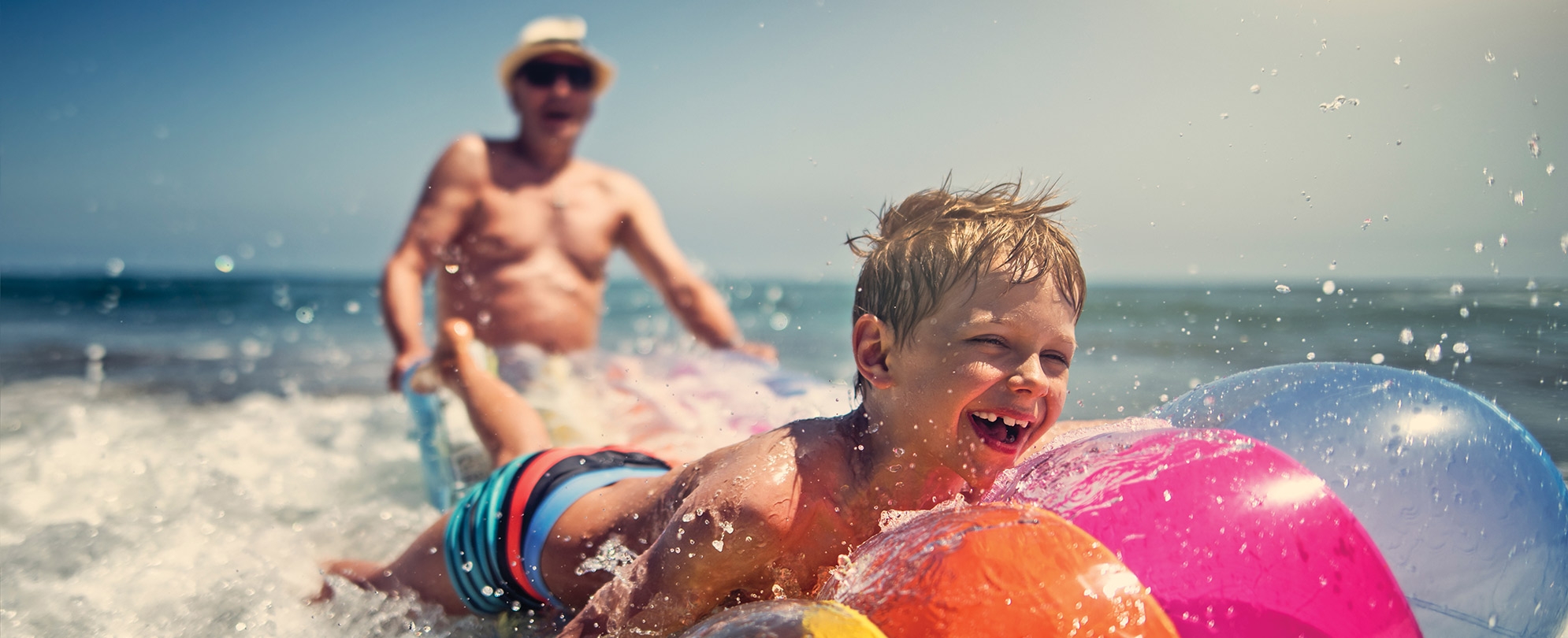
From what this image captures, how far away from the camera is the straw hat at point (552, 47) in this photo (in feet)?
17.3

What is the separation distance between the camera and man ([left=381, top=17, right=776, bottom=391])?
4.77m

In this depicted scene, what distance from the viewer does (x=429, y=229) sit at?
192 inches

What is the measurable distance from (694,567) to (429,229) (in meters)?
3.57

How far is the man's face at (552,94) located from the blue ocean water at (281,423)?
1322 millimetres

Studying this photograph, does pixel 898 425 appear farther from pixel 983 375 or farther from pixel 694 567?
pixel 694 567

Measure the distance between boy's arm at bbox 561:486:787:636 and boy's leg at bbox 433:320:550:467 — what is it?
1531mm

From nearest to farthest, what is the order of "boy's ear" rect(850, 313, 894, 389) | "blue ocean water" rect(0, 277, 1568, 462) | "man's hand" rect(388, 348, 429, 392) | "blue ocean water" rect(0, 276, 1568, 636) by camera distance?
"boy's ear" rect(850, 313, 894, 389) → "blue ocean water" rect(0, 276, 1568, 636) → "man's hand" rect(388, 348, 429, 392) → "blue ocean water" rect(0, 277, 1568, 462)

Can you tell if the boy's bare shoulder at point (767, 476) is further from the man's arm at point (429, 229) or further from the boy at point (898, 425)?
the man's arm at point (429, 229)

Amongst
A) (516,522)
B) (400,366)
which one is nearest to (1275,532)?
(516,522)

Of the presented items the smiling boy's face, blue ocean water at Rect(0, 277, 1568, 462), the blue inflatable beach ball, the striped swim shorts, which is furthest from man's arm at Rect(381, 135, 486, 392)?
the blue inflatable beach ball

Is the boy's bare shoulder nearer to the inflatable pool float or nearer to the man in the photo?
the inflatable pool float

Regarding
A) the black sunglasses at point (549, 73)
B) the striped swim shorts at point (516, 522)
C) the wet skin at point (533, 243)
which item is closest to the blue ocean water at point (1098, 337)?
the wet skin at point (533, 243)

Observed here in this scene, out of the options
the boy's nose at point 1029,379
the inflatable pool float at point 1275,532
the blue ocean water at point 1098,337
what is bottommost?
the blue ocean water at point 1098,337

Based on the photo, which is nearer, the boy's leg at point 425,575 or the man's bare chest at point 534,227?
the boy's leg at point 425,575
